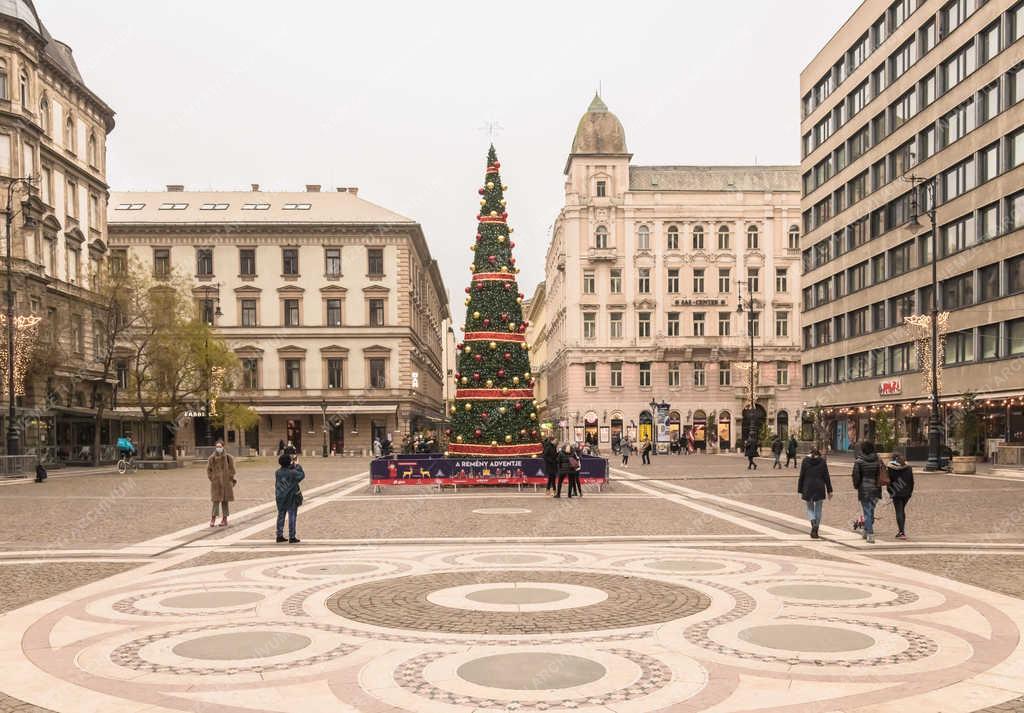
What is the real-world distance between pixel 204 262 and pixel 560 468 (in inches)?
2073

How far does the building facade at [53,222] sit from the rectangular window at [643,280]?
43850mm

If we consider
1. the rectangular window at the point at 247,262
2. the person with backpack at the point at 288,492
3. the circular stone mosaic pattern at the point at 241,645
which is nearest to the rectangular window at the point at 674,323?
the rectangular window at the point at 247,262

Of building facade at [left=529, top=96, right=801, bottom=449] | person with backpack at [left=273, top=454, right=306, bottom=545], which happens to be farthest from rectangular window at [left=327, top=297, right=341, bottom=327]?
person with backpack at [left=273, top=454, right=306, bottom=545]

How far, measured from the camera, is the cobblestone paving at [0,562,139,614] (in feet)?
34.2

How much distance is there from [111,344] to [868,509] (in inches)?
1527

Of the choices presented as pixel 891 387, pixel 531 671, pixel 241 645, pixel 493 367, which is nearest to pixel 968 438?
pixel 891 387

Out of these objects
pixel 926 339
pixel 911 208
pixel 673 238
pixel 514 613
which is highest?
pixel 673 238

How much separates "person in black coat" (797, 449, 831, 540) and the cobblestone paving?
10.5m

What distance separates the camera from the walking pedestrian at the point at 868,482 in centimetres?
1466

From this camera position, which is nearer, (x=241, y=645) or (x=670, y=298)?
(x=241, y=645)

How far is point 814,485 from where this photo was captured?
15055mm

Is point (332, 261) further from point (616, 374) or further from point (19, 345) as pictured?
point (19, 345)

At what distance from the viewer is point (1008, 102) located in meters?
41.1

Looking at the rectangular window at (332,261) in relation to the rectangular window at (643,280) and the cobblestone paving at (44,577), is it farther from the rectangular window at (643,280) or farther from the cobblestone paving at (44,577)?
the cobblestone paving at (44,577)
